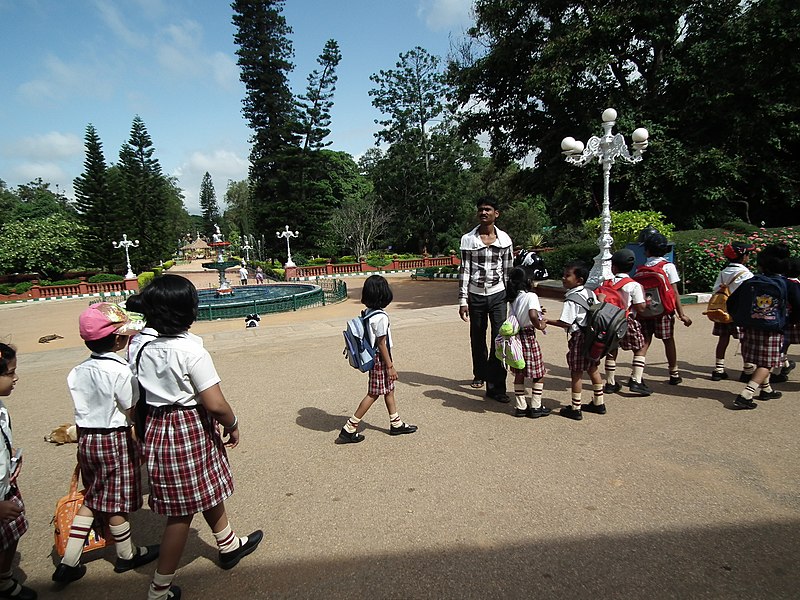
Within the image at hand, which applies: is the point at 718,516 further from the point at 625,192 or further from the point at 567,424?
the point at 625,192

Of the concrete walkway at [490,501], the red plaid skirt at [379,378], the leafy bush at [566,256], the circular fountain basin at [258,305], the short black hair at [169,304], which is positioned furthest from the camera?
the leafy bush at [566,256]

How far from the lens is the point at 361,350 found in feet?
11.6

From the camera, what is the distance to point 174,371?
1995 millimetres

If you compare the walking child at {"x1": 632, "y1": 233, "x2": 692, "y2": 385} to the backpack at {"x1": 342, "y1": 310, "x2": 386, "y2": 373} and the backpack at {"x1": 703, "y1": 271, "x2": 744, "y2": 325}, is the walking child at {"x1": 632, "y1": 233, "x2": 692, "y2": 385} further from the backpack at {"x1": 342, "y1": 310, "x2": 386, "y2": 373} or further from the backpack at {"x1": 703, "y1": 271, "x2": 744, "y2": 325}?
the backpack at {"x1": 342, "y1": 310, "x2": 386, "y2": 373}

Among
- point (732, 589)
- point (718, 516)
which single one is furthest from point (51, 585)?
point (718, 516)

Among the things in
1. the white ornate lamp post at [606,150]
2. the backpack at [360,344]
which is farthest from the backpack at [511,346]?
the white ornate lamp post at [606,150]

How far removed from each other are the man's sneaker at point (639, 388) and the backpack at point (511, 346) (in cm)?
143

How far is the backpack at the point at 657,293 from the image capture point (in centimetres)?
460

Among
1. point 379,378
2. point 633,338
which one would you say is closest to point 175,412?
point 379,378

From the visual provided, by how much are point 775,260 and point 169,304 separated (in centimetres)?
481

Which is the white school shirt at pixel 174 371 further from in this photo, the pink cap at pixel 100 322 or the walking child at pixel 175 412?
the pink cap at pixel 100 322

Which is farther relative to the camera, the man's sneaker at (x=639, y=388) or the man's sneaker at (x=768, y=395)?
the man's sneaker at (x=639, y=388)

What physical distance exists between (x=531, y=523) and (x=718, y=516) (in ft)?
3.39

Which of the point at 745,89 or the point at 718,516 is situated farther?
the point at 745,89
